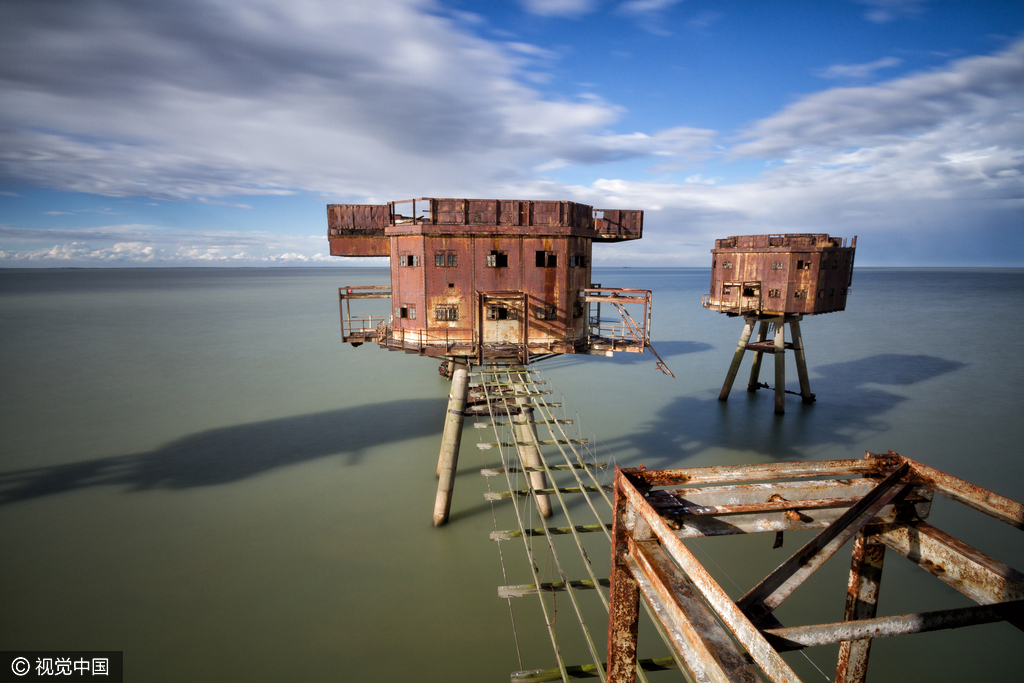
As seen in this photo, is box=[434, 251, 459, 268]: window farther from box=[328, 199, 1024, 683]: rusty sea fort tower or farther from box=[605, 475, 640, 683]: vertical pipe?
box=[605, 475, 640, 683]: vertical pipe

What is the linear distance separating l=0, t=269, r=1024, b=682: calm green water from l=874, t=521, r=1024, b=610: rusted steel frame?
26.8 feet

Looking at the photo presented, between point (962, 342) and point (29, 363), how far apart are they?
304 ft

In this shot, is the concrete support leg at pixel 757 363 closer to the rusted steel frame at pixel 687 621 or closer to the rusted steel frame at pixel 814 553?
the rusted steel frame at pixel 814 553

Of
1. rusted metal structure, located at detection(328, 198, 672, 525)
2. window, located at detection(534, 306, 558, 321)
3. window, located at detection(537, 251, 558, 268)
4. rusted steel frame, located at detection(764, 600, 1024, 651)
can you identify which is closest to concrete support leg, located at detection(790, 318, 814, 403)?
rusted metal structure, located at detection(328, 198, 672, 525)

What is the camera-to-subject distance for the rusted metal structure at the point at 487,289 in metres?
16.5

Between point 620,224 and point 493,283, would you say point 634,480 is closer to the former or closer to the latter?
point 493,283

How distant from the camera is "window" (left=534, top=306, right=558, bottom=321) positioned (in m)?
17.1

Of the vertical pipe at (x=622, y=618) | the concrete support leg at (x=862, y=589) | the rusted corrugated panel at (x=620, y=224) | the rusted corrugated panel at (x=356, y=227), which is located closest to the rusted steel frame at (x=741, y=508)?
the vertical pipe at (x=622, y=618)

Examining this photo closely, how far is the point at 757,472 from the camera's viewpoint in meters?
5.69

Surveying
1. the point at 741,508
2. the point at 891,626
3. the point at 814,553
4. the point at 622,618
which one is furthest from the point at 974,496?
the point at 622,618

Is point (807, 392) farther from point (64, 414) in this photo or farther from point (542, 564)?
point (64, 414)

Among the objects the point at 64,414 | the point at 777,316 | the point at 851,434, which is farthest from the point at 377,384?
the point at 851,434

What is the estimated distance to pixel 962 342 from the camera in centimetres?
5344

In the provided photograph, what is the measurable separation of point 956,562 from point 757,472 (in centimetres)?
226
